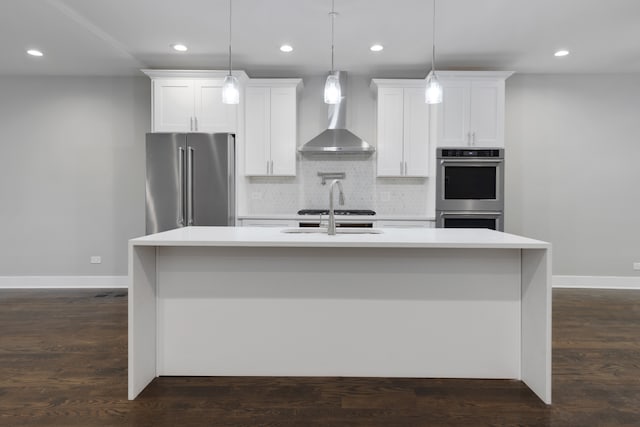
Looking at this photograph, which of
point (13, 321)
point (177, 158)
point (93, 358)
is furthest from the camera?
point (177, 158)

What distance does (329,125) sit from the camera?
15.7 ft

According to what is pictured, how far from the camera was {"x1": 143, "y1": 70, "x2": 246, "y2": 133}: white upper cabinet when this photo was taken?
175 inches

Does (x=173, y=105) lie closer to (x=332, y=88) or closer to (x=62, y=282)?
(x=332, y=88)

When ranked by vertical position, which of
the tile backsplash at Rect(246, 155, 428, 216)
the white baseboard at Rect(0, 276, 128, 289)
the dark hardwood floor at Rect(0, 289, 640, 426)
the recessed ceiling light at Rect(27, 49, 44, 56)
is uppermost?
the recessed ceiling light at Rect(27, 49, 44, 56)

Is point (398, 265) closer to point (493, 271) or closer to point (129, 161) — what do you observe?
point (493, 271)

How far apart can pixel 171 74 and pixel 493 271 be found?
3880 mm

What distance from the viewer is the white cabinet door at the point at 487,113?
4.45 meters

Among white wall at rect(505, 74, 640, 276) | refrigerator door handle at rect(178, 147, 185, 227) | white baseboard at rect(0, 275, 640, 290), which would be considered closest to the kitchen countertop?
refrigerator door handle at rect(178, 147, 185, 227)

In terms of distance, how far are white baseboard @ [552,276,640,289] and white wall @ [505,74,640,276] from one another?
6 centimetres

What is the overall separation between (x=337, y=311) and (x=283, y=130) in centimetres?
275

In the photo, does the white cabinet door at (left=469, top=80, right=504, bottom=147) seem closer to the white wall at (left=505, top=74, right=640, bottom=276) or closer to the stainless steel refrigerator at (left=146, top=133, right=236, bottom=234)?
the white wall at (left=505, top=74, right=640, bottom=276)

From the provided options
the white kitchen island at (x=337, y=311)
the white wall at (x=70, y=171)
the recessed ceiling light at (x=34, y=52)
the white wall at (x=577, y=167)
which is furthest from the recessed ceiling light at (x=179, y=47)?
the white wall at (x=577, y=167)

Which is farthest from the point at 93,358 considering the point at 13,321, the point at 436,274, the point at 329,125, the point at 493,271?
the point at 329,125

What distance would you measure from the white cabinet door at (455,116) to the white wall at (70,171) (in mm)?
3601
